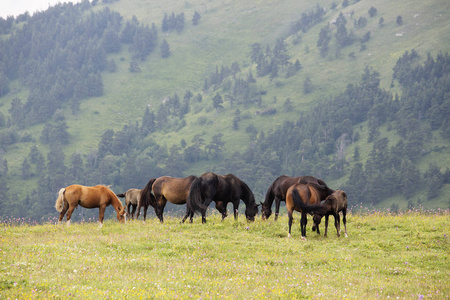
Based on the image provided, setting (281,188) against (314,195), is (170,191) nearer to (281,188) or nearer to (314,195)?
(281,188)

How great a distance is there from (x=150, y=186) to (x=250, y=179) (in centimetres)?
14729

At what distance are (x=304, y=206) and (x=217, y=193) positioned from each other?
4.60 meters

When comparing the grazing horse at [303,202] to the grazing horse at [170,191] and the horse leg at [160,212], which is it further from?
the horse leg at [160,212]

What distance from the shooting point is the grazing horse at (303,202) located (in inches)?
707

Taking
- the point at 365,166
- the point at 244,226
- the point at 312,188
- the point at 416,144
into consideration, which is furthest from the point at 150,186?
the point at 416,144

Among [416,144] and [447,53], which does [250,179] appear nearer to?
[416,144]

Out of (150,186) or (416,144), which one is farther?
(416,144)

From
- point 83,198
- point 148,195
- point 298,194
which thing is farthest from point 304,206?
point 83,198

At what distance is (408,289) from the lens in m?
12.2

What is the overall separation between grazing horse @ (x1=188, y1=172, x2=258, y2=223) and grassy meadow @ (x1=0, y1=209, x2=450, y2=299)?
0.90 meters

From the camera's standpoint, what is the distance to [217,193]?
21.2 m

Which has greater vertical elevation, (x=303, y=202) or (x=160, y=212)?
(x=303, y=202)

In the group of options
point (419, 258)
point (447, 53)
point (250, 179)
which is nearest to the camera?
point (419, 258)

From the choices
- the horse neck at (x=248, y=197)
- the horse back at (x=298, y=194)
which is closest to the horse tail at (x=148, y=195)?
the horse neck at (x=248, y=197)
